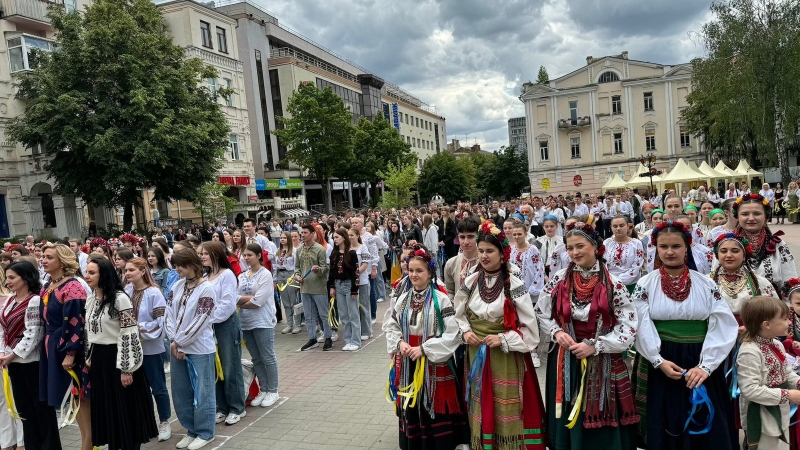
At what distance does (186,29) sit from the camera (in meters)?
32.2

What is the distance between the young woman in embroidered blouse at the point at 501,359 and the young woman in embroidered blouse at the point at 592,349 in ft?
0.64

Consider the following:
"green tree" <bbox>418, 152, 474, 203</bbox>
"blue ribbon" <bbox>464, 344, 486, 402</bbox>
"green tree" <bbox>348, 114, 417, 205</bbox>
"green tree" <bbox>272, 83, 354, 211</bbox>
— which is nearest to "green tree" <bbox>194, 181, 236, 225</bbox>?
"green tree" <bbox>272, 83, 354, 211</bbox>

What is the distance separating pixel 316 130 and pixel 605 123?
27.5 m

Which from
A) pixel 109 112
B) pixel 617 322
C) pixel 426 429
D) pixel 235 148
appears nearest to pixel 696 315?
pixel 617 322

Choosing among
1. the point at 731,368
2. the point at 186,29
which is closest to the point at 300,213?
the point at 186,29

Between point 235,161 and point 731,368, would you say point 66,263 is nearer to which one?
point 731,368

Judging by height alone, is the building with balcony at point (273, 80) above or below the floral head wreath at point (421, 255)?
above

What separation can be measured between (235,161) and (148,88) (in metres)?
13.7

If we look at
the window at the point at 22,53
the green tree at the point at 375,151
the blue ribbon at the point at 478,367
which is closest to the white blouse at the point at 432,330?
the blue ribbon at the point at 478,367

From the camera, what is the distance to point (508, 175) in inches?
2299

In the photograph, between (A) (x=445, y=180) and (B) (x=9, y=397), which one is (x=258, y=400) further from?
(A) (x=445, y=180)

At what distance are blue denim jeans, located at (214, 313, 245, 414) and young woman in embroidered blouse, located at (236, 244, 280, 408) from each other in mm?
225

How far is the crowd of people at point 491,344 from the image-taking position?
3520 mm

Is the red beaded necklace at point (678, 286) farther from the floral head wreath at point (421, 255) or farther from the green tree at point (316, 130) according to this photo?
the green tree at point (316, 130)
